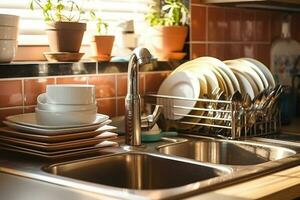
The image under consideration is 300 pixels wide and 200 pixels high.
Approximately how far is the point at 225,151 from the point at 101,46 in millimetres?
523

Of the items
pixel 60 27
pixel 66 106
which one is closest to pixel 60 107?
pixel 66 106

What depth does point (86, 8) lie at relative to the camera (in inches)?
78.5

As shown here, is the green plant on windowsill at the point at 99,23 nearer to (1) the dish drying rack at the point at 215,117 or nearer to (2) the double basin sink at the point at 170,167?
(1) the dish drying rack at the point at 215,117

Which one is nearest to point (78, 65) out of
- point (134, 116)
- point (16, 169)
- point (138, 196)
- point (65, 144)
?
point (134, 116)

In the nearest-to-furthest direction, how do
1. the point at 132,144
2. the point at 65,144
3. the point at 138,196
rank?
1. the point at 138,196
2. the point at 65,144
3. the point at 132,144

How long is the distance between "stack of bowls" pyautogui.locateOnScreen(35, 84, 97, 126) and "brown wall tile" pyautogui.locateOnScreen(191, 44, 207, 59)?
29.5 inches

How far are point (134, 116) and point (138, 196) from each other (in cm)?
56

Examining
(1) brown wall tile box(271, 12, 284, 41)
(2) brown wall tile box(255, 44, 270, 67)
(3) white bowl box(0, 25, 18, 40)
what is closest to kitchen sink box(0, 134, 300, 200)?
(3) white bowl box(0, 25, 18, 40)

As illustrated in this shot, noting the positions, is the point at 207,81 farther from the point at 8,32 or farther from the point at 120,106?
the point at 8,32

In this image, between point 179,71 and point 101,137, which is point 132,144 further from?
point 179,71

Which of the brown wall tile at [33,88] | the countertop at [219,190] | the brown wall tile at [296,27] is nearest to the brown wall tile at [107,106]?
the brown wall tile at [33,88]

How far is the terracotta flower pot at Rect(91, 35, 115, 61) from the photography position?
1904mm

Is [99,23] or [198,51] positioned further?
[198,51]

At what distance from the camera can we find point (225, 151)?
5.73 ft
